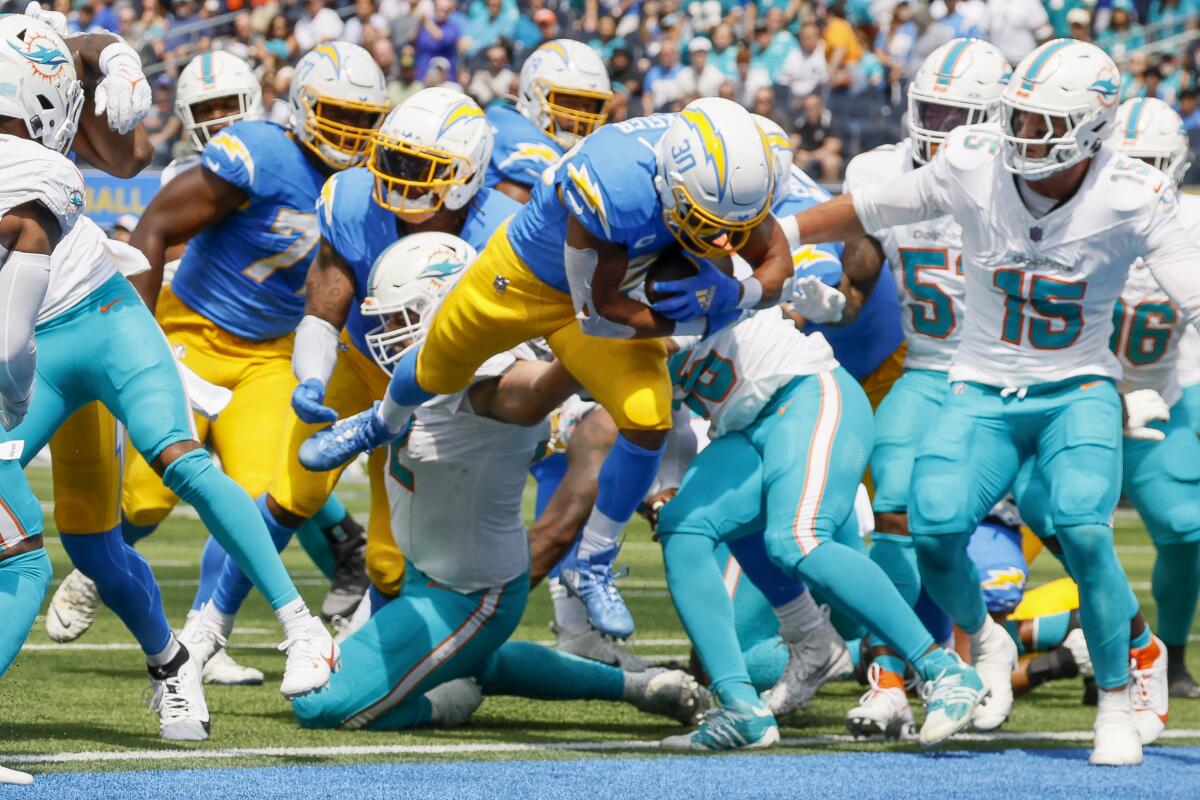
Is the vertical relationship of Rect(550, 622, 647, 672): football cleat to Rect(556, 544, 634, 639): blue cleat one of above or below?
below

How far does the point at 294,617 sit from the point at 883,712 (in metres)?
1.58

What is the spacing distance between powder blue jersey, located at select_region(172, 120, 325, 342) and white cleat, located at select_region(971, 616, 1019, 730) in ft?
8.39

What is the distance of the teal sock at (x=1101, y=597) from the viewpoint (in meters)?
4.53

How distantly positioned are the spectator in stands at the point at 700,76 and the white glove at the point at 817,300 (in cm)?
983

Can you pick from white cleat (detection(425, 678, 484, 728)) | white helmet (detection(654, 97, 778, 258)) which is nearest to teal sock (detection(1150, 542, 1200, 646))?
white helmet (detection(654, 97, 778, 258))

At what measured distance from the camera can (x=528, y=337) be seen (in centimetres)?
473

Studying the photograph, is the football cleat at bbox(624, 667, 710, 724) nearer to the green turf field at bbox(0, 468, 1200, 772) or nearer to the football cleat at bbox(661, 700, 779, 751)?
the green turf field at bbox(0, 468, 1200, 772)

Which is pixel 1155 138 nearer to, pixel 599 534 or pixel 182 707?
pixel 599 534

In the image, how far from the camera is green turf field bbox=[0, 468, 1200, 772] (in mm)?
4465

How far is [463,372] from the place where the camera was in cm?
466

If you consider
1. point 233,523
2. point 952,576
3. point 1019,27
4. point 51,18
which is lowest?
point 1019,27

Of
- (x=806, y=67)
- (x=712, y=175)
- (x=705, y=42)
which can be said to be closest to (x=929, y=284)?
(x=712, y=175)

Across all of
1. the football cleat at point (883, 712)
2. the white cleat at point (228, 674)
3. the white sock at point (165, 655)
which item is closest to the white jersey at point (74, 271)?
the white sock at point (165, 655)

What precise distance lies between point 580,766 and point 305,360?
1618 mm
